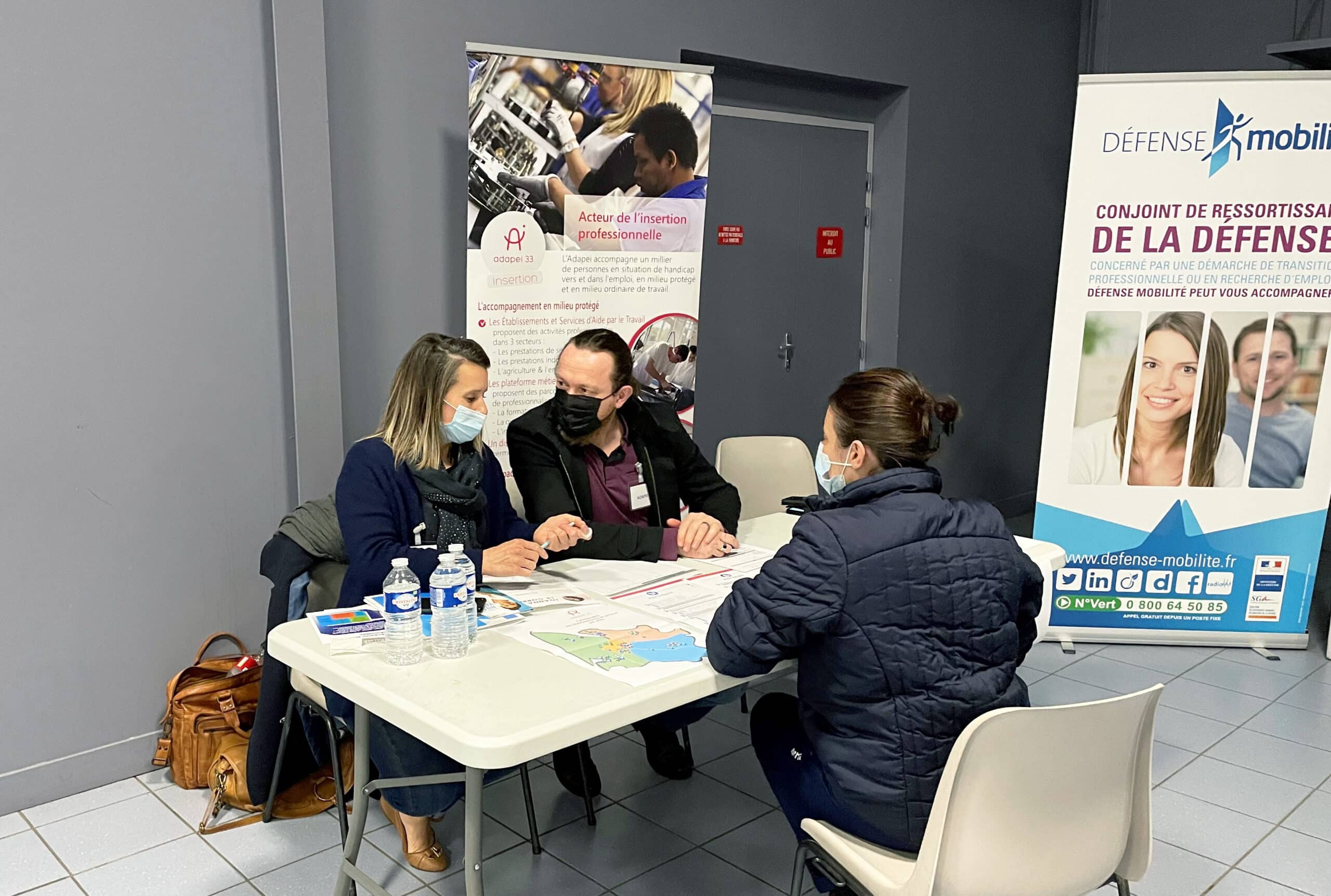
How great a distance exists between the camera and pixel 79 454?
9.60 feet

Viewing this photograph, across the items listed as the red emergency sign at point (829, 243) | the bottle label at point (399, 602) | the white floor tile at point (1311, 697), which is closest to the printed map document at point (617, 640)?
the bottle label at point (399, 602)

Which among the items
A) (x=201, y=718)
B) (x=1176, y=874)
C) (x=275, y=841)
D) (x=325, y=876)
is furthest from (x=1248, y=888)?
(x=201, y=718)

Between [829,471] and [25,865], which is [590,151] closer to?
[829,471]

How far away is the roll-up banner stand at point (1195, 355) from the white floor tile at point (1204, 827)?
139cm

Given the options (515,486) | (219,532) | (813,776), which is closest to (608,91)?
(515,486)

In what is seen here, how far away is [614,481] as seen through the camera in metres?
3.04

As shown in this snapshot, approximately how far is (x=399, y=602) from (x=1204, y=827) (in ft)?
7.59

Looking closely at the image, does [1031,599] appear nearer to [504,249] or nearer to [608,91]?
[504,249]

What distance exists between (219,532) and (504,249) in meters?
1.30

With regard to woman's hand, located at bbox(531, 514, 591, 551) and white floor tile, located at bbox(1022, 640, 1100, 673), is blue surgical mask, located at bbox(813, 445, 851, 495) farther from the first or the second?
white floor tile, located at bbox(1022, 640, 1100, 673)

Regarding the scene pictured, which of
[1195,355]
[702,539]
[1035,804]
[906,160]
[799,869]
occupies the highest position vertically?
[906,160]

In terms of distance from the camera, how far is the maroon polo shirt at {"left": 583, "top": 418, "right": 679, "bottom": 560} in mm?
3008

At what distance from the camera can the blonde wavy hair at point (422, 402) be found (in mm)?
2479

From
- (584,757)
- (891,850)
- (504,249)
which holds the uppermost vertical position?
(504,249)
